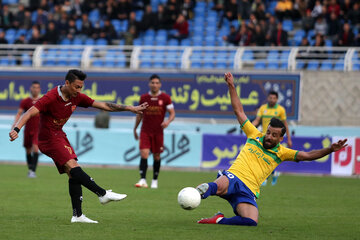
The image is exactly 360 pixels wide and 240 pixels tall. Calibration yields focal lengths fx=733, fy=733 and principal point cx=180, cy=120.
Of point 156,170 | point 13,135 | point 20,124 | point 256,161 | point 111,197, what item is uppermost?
point 20,124

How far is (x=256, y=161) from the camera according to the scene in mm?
9281

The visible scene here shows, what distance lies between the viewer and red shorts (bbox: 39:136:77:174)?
9.11m

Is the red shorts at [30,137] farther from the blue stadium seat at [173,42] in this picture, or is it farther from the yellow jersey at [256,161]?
the blue stadium seat at [173,42]

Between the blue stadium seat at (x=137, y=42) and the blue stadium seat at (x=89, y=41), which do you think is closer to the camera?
the blue stadium seat at (x=137, y=42)

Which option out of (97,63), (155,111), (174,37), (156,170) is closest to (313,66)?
(174,37)

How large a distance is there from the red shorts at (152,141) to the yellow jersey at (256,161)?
608cm

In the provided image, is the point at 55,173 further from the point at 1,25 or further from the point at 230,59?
the point at 1,25

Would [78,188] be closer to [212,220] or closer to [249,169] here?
[212,220]

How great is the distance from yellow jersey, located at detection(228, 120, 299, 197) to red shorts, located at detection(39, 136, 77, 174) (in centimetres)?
208

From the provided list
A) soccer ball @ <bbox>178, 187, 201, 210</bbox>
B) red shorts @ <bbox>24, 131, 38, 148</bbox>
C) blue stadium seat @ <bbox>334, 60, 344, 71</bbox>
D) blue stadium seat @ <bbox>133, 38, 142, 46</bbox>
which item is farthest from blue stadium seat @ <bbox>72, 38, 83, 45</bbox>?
soccer ball @ <bbox>178, 187, 201, 210</bbox>

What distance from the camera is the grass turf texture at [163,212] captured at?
8.18m

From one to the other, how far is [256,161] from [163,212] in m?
1.88

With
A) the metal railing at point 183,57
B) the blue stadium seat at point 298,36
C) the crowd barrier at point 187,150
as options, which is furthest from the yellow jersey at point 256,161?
the blue stadium seat at point 298,36

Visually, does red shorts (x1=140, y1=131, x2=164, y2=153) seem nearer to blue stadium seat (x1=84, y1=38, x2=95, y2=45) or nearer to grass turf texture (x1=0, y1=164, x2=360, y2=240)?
grass turf texture (x1=0, y1=164, x2=360, y2=240)
